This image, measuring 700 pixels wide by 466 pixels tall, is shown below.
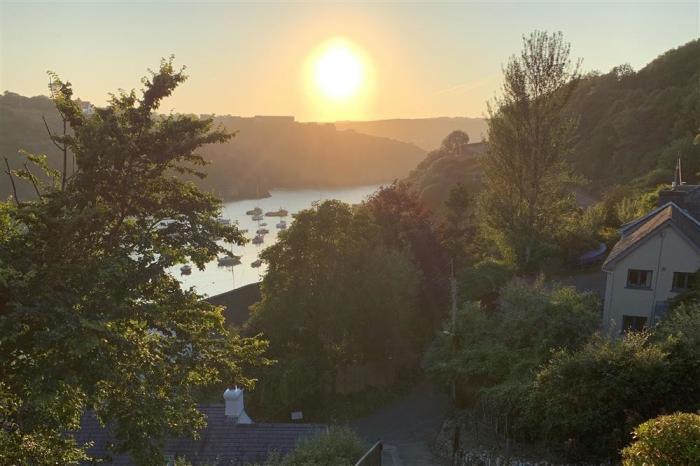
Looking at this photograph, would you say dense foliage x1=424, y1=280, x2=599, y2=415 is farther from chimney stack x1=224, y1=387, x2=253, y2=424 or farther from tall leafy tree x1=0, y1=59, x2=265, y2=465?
tall leafy tree x1=0, y1=59, x2=265, y2=465

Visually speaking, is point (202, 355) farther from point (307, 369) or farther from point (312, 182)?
point (312, 182)

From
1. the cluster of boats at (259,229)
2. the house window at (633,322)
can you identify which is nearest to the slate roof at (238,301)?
the house window at (633,322)

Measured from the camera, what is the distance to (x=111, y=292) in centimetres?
972

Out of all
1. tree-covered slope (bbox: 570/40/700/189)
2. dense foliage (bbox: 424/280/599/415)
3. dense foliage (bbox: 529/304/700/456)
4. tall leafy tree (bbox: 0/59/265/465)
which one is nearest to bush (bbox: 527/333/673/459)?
dense foliage (bbox: 529/304/700/456)

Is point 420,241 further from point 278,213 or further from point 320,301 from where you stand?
point 278,213

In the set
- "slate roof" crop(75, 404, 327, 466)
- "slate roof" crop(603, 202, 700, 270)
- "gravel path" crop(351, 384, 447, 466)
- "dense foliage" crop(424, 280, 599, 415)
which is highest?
"slate roof" crop(603, 202, 700, 270)

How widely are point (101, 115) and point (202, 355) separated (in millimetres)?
6266

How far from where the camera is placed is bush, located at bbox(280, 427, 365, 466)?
13.4 meters

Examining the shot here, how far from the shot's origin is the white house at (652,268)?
2162cm

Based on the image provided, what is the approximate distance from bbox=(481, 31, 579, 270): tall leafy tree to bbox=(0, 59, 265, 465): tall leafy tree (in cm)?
2534

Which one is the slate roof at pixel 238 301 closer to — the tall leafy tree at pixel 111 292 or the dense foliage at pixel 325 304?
the dense foliage at pixel 325 304

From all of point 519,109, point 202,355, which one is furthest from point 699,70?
point 202,355

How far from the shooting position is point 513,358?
18.5 m

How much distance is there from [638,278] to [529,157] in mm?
12882
